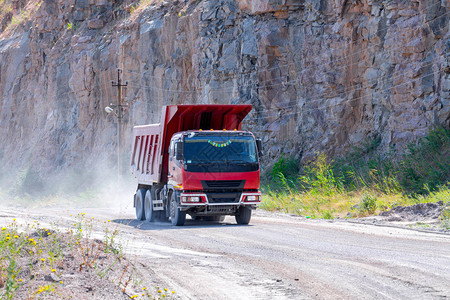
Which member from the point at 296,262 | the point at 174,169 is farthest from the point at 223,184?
the point at 296,262

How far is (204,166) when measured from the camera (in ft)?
55.1

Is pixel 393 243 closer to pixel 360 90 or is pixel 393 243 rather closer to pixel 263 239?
pixel 263 239

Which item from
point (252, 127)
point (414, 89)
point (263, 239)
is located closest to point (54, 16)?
point (252, 127)

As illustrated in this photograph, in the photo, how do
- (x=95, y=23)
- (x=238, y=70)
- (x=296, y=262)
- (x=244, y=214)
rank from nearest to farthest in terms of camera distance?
1. (x=296, y=262)
2. (x=244, y=214)
3. (x=238, y=70)
4. (x=95, y=23)

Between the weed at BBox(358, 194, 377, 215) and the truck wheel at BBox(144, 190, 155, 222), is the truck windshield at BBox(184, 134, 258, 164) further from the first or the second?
→ the weed at BBox(358, 194, 377, 215)

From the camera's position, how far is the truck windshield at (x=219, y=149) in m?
16.9

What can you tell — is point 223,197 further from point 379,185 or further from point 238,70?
point 238,70

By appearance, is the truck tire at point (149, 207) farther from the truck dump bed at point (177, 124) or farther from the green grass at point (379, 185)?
the green grass at point (379, 185)

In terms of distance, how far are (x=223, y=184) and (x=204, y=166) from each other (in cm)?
71

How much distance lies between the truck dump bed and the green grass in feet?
13.8

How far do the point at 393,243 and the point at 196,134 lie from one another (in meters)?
6.73

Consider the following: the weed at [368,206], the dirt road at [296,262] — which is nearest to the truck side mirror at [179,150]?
the dirt road at [296,262]

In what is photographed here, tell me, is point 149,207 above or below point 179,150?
below

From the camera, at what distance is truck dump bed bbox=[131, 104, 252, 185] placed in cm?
1845
